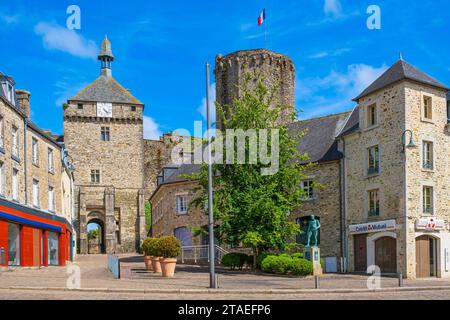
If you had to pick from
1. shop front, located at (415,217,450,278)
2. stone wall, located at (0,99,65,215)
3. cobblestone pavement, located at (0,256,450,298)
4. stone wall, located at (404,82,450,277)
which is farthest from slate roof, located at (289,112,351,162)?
stone wall, located at (0,99,65,215)

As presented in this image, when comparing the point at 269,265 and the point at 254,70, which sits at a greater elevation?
the point at 254,70

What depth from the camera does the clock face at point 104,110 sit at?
60875 millimetres

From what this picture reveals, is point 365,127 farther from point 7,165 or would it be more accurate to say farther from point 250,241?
point 7,165

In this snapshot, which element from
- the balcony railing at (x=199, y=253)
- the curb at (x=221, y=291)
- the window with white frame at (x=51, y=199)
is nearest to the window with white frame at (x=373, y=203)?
the curb at (x=221, y=291)

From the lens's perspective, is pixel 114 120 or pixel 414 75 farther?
pixel 114 120

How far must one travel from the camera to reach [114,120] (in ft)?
201

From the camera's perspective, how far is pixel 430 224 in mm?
26953

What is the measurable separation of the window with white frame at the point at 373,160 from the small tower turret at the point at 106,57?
41.7 meters

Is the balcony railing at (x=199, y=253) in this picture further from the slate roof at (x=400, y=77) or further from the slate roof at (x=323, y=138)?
the slate roof at (x=400, y=77)

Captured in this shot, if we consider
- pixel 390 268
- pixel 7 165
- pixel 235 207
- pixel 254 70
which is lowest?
pixel 390 268

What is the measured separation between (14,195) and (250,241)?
11.0m

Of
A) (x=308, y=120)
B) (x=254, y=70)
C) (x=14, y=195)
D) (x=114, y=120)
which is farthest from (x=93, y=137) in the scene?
(x=14, y=195)

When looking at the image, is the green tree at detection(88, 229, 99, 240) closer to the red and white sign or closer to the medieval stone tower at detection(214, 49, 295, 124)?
the medieval stone tower at detection(214, 49, 295, 124)

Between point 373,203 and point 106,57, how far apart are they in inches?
1781
